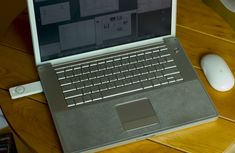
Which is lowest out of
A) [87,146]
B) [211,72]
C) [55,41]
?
[87,146]

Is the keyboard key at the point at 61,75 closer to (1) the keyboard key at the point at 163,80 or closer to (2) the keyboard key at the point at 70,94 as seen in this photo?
(2) the keyboard key at the point at 70,94

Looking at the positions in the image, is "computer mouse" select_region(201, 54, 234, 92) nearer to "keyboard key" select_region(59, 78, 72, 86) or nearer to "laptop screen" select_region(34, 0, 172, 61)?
"laptop screen" select_region(34, 0, 172, 61)

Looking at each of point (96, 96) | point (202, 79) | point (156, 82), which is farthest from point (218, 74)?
point (96, 96)

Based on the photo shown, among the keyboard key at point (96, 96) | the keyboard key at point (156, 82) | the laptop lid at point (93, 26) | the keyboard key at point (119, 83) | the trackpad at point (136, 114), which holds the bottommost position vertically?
the trackpad at point (136, 114)

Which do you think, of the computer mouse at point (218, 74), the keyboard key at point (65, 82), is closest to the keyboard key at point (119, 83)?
the keyboard key at point (65, 82)

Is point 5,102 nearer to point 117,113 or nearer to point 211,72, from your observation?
point 117,113

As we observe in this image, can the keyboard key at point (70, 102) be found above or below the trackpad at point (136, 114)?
above

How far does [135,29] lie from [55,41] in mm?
190

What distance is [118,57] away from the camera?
1.01 meters

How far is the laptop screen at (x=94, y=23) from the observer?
0.94 meters

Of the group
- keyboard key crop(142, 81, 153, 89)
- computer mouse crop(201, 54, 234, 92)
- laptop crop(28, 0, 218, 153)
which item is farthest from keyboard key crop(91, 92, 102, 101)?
computer mouse crop(201, 54, 234, 92)

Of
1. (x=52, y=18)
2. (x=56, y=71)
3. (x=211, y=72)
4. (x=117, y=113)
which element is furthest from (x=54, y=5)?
(x=211, y=72)

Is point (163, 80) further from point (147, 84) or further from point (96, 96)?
point (96, 96)

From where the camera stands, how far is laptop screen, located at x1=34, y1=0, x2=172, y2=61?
3.08 feet
